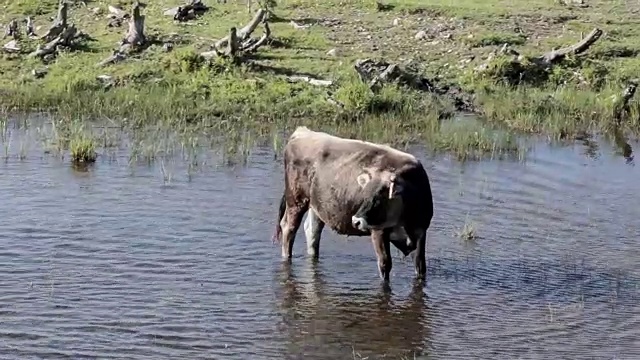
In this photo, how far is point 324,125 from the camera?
19.4 m

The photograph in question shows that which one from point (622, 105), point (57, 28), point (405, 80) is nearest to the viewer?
point (622, 105)

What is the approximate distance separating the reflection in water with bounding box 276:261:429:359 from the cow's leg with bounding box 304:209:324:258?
0.56 m

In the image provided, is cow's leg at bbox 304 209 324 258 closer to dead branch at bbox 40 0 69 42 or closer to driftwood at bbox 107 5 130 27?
dead branch at bbox 40 0 69 42

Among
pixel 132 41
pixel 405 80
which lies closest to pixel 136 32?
pixel 132 41

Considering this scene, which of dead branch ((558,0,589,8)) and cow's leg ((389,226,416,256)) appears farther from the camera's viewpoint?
dead branch ((558,0,589,8))

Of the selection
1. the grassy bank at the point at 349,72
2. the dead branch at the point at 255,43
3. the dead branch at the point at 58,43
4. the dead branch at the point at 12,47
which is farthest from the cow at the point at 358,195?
the dead branch at the point at 12,47

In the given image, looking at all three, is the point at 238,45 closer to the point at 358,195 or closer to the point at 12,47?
the point at 12,47

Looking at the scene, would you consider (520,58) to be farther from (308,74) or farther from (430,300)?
(430,300)

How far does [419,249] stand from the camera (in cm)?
1081

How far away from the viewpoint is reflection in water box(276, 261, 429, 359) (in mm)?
9148

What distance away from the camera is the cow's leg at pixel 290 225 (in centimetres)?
1164

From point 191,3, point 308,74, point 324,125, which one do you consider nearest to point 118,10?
point 191,3

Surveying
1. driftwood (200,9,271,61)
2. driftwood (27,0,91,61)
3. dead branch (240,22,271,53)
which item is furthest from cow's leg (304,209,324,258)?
driftwood (27,0,91,61)

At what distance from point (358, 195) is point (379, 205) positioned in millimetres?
298
